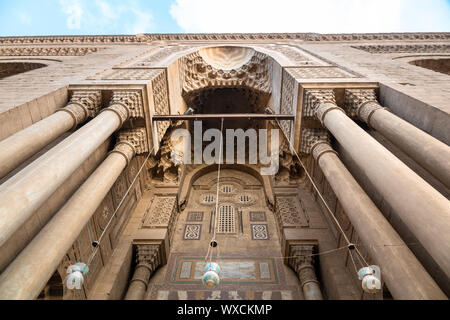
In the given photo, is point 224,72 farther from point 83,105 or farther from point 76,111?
point 76,111

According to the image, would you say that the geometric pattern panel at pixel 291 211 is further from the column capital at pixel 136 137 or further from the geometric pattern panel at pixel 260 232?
the column capital at pixel 136 137

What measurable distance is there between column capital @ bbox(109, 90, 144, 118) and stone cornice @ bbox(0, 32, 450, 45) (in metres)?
6.54

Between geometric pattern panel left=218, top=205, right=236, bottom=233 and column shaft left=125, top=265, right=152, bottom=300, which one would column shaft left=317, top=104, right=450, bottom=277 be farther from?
column shaft left=125, top=265, right=152, bottom=300

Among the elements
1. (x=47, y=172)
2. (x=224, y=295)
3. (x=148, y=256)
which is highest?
(x=47, y=172)

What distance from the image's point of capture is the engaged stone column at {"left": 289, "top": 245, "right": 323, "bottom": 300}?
4.89 m

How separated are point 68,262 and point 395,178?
474cm

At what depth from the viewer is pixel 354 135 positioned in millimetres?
4039

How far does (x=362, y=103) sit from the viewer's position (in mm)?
4934

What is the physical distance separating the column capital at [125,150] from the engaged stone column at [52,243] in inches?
12.3

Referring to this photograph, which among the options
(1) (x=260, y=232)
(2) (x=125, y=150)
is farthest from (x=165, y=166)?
(1) (x=260, y=232)

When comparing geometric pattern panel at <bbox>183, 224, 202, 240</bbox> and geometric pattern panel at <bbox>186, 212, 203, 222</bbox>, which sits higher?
geometric pattern panel at <bbox>186, 212, 203, 222</bbox>

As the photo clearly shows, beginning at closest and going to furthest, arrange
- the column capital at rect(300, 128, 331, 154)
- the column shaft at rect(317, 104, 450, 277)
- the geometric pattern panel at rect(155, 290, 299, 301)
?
1. the column shaft at rect(317, 104, 450, 277)
2. the geometric pattern panel at rect(155, 290, 299, 301)
3. the column capital at rect(300, 128, 331, 154)

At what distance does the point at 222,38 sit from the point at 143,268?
31.1ft

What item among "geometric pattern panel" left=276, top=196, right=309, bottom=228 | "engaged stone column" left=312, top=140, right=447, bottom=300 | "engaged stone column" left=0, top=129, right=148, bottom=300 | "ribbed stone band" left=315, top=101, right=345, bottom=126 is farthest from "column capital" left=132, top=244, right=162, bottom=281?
"ribbed stone band" left=315, top=101, right=345, bottom=126
